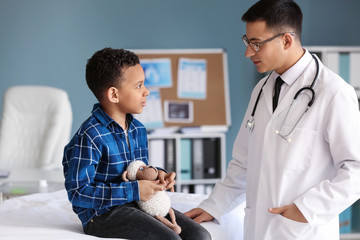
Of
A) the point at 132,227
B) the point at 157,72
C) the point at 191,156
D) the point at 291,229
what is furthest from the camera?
the point at 157,72

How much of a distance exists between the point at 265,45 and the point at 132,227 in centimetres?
74

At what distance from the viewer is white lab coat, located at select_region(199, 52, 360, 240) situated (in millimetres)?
1637

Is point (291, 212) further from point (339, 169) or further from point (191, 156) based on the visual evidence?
point (191, 156)

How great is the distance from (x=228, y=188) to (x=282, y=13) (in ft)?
2.24

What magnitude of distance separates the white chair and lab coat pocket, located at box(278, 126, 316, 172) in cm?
253

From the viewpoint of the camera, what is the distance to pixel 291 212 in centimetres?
167

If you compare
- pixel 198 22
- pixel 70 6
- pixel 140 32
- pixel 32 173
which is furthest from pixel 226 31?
pixel 32 173

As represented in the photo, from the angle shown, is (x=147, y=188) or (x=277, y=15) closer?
(x=147, y=188)

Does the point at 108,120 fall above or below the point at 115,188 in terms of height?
above

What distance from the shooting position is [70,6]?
4.30 m

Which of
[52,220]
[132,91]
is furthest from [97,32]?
[132,91]

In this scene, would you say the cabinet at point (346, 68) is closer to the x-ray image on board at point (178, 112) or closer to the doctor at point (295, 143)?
the x-ray image on board at point (178, 112)

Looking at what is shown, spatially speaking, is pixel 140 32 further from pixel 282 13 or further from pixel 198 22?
pixel 282 13

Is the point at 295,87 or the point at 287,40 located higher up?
the point at 287,40
